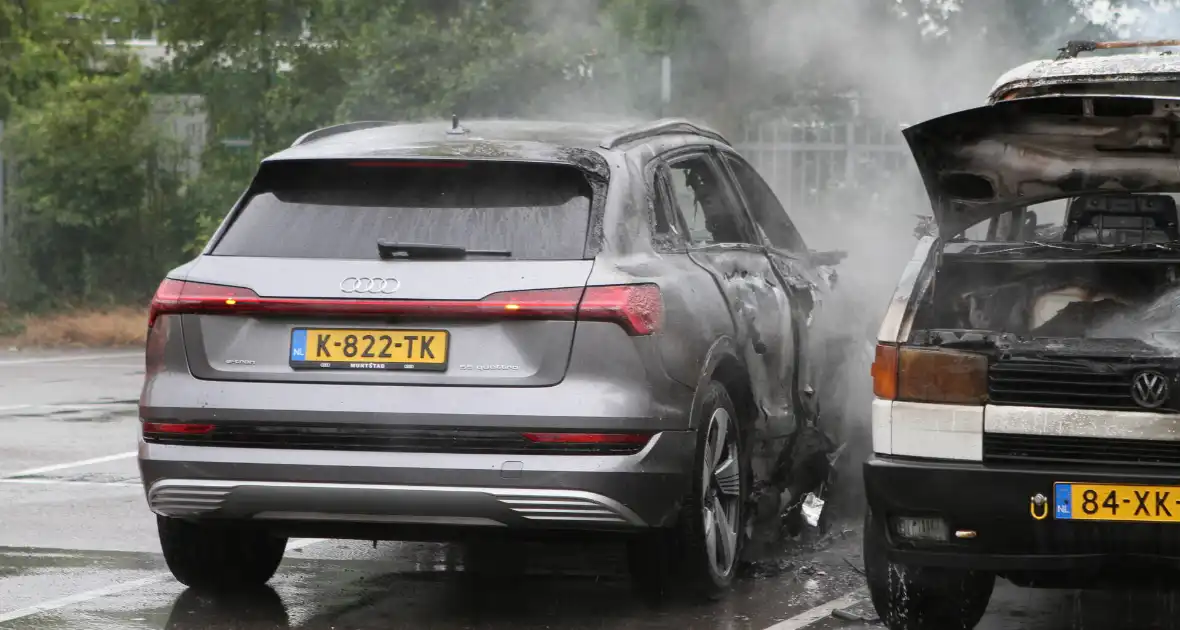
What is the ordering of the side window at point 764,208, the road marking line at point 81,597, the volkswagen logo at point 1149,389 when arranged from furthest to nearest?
the side window at point 764,208 < the road marking line at point 81,597 < the volkswagen logo at point 1149,389

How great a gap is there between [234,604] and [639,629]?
141 centimetres

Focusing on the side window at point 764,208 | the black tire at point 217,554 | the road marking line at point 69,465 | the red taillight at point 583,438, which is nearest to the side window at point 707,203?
the side window at point 764,208

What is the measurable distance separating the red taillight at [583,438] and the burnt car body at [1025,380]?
74 cm

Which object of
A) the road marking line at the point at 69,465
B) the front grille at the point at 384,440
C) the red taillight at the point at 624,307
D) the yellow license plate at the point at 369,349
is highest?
the red taillight at the point at 624,307

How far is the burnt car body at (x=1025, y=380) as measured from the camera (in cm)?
518

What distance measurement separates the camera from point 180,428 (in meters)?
5.87

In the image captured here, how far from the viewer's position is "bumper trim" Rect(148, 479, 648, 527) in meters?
5.62

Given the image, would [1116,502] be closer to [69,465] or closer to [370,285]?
[370,285]

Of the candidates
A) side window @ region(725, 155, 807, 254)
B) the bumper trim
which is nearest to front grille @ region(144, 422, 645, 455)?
the bumper trim

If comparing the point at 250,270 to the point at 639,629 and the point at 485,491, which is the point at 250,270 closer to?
the point at 485,491

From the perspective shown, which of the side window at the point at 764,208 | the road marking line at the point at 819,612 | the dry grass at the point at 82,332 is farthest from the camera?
the dry grass at the point at 82,332

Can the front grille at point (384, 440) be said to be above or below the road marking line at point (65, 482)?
above

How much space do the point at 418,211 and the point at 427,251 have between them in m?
0.21

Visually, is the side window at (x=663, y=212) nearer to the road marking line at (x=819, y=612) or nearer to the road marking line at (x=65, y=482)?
the road marking line at (x=819, y=612)
